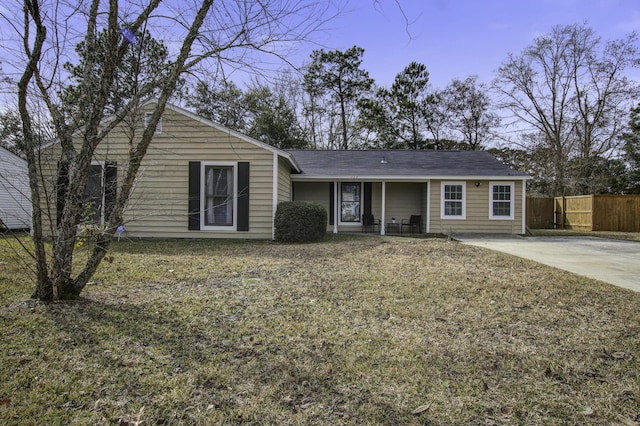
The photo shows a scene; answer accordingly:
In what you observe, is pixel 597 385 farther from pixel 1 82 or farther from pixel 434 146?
pixel 434 146

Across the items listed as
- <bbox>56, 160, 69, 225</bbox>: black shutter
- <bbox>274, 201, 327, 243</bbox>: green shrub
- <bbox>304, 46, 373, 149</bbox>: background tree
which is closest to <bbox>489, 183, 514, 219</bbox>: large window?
<bbox>274, 201, 327, 243</bbox>: green shrub

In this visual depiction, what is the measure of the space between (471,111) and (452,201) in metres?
16.3

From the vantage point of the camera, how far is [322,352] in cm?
296

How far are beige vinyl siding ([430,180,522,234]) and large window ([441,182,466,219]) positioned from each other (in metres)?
0.16

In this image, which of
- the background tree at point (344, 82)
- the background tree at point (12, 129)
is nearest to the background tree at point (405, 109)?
the background tree at point (344, 82)

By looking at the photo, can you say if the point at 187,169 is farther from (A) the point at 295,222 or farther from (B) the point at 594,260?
(B) the point at 594,260

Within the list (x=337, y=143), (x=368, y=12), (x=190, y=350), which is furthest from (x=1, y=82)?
(x=337, y=143)

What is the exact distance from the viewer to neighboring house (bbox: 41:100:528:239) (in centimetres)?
1021

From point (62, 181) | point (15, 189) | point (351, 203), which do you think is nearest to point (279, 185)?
point (351, 203)

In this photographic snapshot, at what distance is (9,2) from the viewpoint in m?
3.66

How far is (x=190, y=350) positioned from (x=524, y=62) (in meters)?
28.1

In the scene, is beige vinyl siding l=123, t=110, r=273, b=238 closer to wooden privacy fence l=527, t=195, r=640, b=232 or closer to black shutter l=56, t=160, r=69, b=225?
black shutter l=56, t=160, r=69, b=225

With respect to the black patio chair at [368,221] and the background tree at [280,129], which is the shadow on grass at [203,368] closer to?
the black patio chair at [368,221]

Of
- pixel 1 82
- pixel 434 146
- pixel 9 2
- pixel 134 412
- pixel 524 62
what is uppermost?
pixel 524 62
